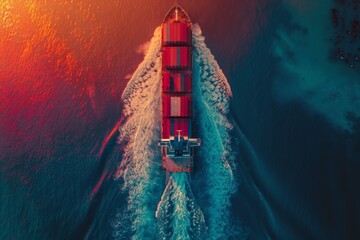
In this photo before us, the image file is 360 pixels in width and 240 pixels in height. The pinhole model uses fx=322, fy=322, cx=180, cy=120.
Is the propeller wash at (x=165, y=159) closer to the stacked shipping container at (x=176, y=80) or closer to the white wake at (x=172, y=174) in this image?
the white wake at (x=172, y=174)

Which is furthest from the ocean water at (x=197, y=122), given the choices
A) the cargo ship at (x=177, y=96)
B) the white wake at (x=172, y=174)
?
the cargo ship at (x=177, y=96)

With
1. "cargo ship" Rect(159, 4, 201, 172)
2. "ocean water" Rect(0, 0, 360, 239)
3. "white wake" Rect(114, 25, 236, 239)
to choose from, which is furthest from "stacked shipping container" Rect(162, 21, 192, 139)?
"ocean water" Rect(0, 0, 360, 239)

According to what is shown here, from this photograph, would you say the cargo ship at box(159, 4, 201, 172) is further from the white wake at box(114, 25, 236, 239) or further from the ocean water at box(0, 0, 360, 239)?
the ocean water at box(0, 0, 360, 239)

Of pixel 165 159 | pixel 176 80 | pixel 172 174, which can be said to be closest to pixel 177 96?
pixel 176 80

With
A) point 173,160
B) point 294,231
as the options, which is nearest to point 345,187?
point 294,231

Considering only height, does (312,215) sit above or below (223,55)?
below

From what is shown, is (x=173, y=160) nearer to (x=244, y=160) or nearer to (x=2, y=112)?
(x=244, y=160)

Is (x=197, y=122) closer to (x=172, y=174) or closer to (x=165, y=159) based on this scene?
(x=165, y=159)
